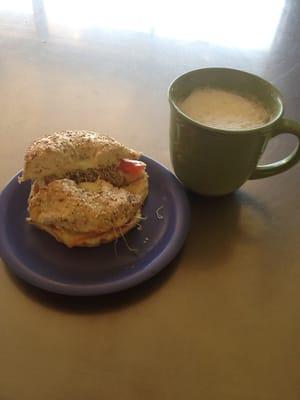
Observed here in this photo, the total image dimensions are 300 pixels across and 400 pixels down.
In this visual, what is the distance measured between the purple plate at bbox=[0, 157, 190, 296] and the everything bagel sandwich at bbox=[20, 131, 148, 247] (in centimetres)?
A: 2

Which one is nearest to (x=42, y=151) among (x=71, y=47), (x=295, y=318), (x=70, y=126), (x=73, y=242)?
(x=73, y=242)

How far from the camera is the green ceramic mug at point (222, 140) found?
538mm

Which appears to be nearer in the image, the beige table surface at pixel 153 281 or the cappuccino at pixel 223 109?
the beige table surface at pixel 153 281

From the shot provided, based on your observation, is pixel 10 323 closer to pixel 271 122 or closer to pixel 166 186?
pixel 166 186

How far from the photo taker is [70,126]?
0.77 metres

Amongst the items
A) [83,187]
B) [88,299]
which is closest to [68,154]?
[83,187]

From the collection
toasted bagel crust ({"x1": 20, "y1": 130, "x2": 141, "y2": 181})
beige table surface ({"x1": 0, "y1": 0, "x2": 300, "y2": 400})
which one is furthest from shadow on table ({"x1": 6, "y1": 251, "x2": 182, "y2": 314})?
toasted bagel crust ({"x1": 20, "y1": 130, "x2": 141, "y2": 181})

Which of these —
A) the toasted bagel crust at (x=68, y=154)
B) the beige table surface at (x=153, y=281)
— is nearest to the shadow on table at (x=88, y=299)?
the beige table surface at (x=153, y=281)

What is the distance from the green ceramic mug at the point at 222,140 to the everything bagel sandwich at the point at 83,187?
66mm

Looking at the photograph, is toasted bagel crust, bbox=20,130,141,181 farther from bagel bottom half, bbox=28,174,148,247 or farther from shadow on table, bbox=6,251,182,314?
shadow on table, bbox=6,251,182,314

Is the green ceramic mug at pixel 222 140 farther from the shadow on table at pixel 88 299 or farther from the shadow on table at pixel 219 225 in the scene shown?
the shadow on table at pixel 88 299

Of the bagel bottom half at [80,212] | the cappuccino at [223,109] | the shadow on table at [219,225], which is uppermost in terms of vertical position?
the cappuccino at [223,109]

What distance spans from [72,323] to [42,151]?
0.68 feet

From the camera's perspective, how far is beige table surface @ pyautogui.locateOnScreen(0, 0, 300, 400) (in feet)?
1.47
